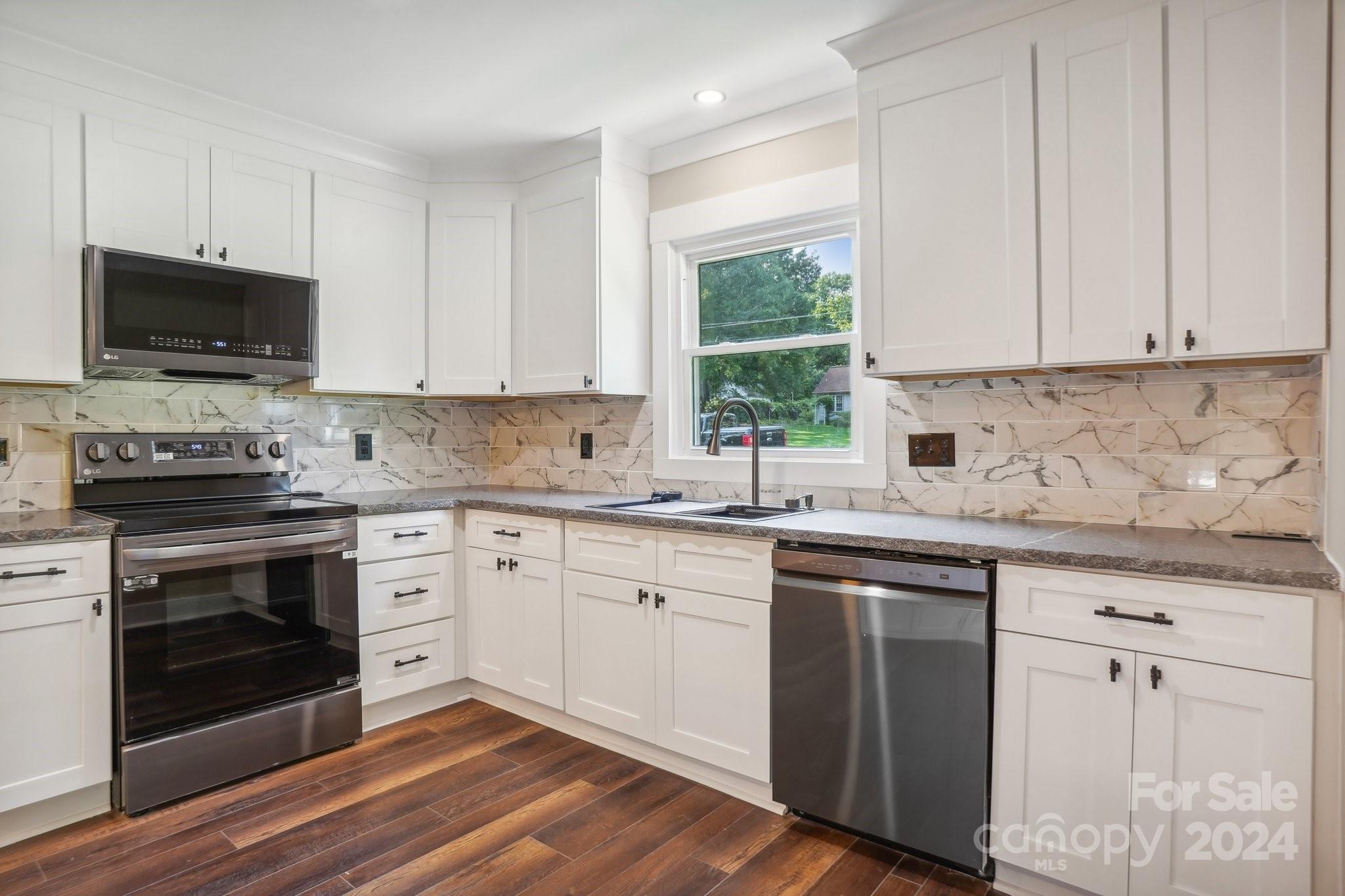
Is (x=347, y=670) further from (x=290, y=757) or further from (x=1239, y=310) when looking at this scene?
(x=1239, y=310)

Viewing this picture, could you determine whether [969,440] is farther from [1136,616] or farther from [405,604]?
[405,604]

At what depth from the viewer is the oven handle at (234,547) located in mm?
2268

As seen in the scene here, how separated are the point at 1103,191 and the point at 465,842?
2.52 meters

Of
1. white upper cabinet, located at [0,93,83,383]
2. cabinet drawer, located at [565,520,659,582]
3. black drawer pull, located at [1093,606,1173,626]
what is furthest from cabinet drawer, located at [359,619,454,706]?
black drawer pull, located at [1093,606,1173,626]

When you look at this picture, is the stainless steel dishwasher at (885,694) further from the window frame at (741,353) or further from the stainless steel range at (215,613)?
the stainless steel range at (215,613)

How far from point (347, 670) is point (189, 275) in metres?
1.56

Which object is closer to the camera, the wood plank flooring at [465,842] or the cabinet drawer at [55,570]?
the wood plank flooring at [465,842]

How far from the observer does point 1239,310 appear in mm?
1757

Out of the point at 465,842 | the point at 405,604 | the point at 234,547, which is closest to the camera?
the point at 465,842

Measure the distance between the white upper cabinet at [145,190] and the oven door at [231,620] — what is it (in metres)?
1.09

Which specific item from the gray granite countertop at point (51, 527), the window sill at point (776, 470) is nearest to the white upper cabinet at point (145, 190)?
the gray granite countertop at point (51, 527)

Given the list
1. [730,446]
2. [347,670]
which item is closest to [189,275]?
[347,670]

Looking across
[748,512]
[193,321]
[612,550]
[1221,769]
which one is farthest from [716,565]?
[193,321]

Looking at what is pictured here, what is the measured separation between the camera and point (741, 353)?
10.2 feet
